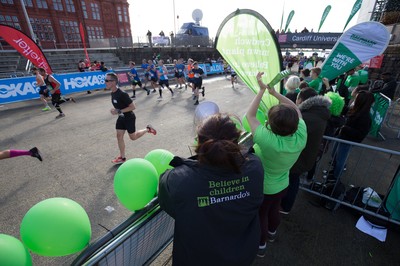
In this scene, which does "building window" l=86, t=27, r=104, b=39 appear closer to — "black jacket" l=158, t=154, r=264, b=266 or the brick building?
the brick building

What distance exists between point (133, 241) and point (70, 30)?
38.1 metres

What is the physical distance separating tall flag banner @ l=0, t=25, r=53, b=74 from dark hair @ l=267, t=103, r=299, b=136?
42.9 ft

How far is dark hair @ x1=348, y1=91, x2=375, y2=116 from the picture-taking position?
3.65 m

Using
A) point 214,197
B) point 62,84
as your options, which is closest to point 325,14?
point 62,84

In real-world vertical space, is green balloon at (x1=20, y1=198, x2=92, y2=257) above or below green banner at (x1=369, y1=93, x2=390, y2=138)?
above

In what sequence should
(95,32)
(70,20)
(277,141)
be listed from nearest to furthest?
(277,141) → (70,20) → (95,32)

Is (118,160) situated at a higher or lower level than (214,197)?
lower

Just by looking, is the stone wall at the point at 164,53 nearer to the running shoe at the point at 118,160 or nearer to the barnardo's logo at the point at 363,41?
the running shoe at the point at 118,160

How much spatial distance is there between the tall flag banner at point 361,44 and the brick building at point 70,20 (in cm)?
2653

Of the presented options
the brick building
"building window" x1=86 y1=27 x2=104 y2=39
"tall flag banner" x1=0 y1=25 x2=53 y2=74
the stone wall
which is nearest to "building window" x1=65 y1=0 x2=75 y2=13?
the brick building

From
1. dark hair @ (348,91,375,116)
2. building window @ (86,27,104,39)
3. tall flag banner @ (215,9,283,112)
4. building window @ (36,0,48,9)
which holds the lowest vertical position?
dark hair @ (348,91,375,116)

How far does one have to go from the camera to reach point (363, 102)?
145 inches

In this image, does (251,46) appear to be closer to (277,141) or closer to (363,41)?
(277,141)

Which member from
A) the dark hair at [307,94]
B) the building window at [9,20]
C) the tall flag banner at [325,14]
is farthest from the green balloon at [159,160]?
the building window at [9,20]
